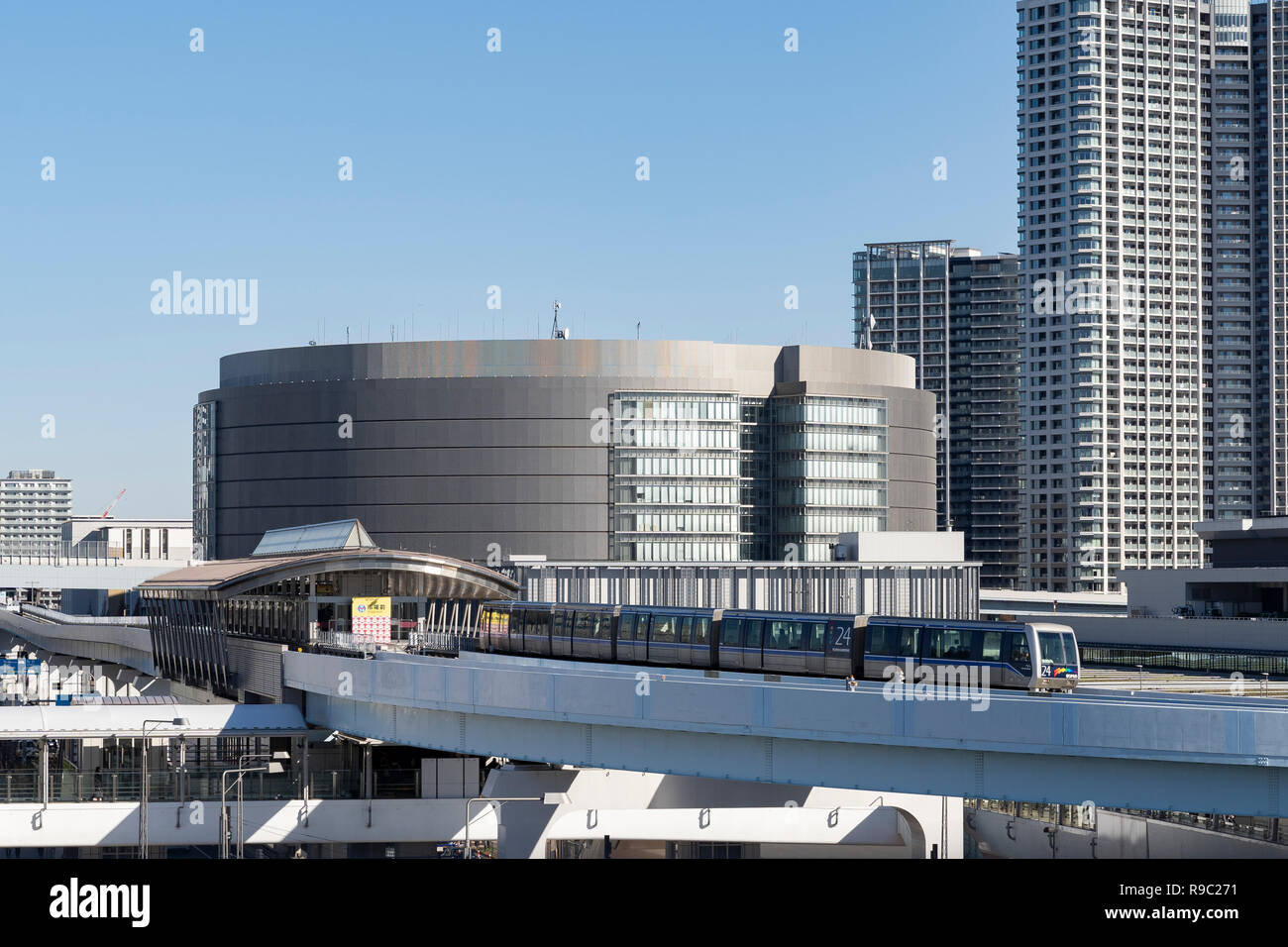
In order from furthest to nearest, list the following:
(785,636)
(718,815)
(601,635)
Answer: (601,635)
(718,815)
(785,636)

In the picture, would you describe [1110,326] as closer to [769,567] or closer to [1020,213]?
[1020,213]

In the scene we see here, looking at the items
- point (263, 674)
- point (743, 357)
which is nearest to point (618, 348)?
point (743, 357)

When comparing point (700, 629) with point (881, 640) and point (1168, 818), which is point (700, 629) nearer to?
point (881, 640)

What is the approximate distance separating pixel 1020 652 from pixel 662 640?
44.4ft

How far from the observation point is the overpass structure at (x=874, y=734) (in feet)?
86.4

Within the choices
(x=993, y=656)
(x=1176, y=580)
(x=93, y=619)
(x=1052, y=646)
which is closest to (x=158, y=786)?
(x=993, y=656)

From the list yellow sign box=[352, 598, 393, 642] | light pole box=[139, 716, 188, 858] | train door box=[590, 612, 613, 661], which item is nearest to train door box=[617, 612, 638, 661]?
train door box=[590, 612, 613, 661]

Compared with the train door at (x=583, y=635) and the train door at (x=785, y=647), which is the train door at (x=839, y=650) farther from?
the train door at (x=583, y=635)

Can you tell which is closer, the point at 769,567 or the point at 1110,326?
the point at 769,567

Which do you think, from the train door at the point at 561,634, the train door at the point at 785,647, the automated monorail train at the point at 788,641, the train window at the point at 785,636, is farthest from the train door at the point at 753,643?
the train door at the point at 561,634

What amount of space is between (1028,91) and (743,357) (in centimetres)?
8530

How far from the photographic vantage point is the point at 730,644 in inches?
1769

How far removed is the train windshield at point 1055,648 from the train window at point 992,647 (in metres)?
1.07

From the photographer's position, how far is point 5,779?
4375 centimetres
